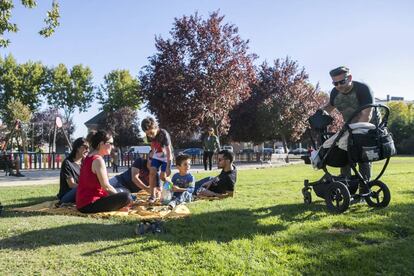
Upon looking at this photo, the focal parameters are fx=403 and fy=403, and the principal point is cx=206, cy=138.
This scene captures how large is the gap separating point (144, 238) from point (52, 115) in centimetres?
5851

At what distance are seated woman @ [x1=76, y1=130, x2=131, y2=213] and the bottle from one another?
1.31m

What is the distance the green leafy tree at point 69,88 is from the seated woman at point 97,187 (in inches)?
2314

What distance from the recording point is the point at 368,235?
4223mm

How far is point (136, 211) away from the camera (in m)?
6.18

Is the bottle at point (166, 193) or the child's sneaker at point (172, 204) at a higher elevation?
the bottle at point (166, 193)

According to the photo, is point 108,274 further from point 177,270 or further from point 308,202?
point 308,202

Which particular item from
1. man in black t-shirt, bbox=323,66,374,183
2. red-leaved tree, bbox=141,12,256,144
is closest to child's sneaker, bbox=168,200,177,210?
man in black t-shirt, bbox=323,66,374,183

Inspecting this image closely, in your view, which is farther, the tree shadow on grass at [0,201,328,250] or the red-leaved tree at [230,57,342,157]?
the red-leaved tree at [230,57,342,157]

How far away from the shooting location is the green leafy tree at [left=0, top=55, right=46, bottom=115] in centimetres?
5747

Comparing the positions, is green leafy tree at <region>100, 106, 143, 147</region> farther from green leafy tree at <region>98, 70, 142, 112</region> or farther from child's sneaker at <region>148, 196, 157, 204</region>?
child's sneaker at <region>148, 196, 157, 204</region>

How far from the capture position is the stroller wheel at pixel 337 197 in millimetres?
5299

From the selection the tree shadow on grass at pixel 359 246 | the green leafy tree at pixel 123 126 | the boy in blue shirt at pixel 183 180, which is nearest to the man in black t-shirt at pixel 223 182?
the boy in blue shirt at pixel 183 180

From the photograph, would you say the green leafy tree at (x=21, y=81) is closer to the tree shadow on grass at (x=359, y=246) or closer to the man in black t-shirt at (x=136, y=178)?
the man in black t-shirt at (x=136, y=178)

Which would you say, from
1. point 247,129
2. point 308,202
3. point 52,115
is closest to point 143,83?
point 247,129
